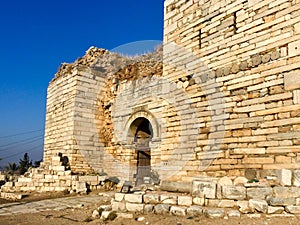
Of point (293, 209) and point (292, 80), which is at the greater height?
point (292, 80)

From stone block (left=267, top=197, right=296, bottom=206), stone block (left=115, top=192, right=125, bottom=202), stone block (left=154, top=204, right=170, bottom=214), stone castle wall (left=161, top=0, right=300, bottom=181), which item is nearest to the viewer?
stone block (left=267, top=197, right=296, bottom=206)

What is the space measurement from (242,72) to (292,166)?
216cm

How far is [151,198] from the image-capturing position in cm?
616

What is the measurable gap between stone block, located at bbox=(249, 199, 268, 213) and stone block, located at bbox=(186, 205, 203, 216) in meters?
0.87

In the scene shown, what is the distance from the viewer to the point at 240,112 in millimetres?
6410

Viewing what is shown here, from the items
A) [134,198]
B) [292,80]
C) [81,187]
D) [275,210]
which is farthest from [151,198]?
[81,187]

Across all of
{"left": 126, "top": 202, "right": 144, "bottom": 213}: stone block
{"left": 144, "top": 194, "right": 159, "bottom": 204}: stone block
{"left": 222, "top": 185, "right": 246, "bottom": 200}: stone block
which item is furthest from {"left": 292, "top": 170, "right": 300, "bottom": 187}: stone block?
{"left": 126, "top": 202, "right": 144, "bottom": 213}: stone block

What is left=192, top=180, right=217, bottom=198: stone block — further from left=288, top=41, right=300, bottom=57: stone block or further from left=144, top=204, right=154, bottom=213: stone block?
left=288, top=41, right=300, bottom=57: stone block

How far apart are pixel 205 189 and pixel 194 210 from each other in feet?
1.47

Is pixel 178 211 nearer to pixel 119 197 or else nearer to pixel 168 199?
pixel 168 199

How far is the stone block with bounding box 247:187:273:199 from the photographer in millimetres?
5107

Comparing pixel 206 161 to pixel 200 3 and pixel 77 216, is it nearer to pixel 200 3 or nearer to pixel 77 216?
pixel 77 216

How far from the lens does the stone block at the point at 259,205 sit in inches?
196

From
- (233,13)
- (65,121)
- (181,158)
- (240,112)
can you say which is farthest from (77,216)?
(65,121)
